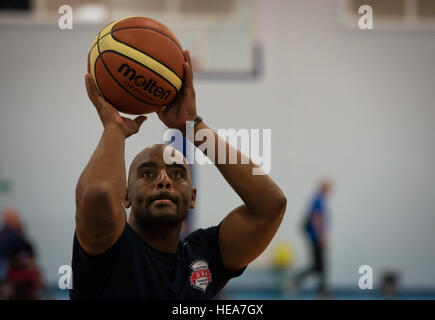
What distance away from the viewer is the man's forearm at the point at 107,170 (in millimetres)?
1582

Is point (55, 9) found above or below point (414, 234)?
above

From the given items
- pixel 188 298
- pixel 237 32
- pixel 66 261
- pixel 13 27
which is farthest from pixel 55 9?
pixel 188 298

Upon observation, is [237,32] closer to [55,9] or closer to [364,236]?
[55,9]

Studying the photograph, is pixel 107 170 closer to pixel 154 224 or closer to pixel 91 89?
pixel 154 224

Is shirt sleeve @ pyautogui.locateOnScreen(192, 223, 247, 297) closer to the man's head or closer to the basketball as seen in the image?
the man's head

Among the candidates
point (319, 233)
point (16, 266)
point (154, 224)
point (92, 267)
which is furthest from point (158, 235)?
point (319, 233)

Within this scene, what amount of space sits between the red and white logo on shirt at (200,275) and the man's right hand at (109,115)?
528 millimetres

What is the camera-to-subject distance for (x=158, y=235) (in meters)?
1.83

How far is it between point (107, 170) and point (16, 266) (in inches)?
156

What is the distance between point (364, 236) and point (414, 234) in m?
0.76

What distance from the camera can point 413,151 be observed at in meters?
8.05

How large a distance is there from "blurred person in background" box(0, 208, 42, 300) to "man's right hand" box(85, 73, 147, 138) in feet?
11.4

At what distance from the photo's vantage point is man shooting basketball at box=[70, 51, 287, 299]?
1611mm
